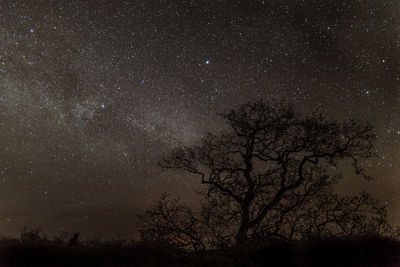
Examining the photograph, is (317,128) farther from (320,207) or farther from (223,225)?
(223,225)

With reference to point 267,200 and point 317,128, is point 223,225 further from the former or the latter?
point 317,128

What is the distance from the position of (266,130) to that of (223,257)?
737 centimetres

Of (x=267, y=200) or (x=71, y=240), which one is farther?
(x=267, y=200)

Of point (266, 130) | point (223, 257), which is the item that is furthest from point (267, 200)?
point (223, 257)

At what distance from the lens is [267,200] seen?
13.8 metres

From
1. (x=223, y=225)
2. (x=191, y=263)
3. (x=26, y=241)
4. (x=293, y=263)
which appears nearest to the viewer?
(x=293, y=263)

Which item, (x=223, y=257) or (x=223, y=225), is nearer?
(x=223, y=257)

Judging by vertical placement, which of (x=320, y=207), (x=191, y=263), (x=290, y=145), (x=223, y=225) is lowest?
(x=191, y=263)

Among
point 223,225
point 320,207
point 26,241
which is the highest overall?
point 320,207

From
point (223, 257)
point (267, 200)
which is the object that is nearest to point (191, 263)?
point (223, 257)

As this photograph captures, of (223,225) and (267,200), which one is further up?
(267,200)

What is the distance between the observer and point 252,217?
513 inches

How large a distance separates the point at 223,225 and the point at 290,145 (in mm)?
4917

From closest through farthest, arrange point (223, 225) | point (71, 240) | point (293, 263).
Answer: point (293, 263) < point (71, 240) < point (223, 225)
